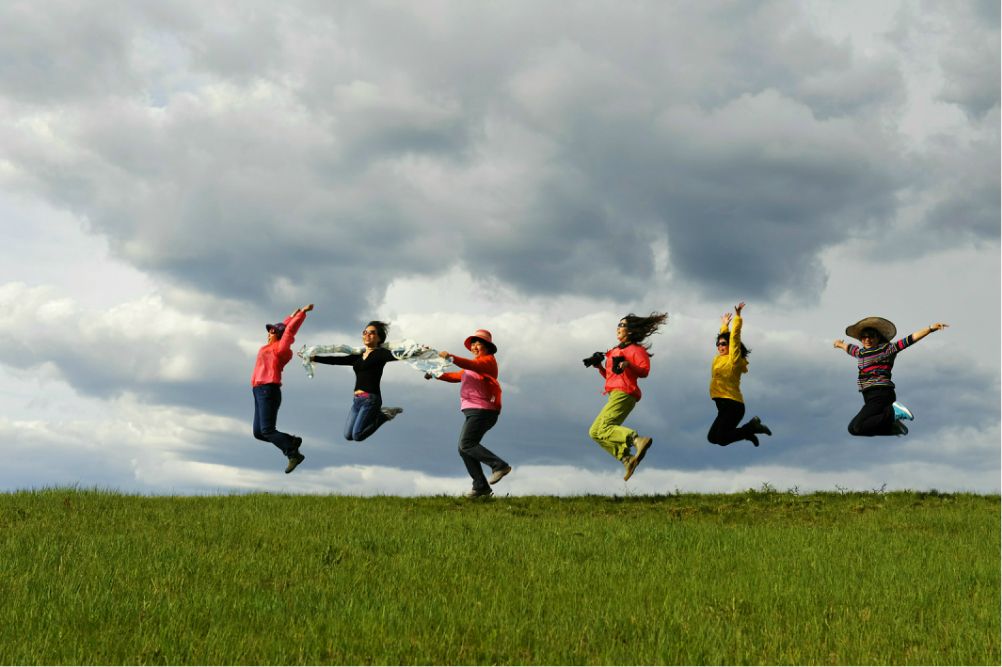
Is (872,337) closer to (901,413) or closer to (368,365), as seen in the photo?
(901,413)

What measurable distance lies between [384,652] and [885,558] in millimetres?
7188

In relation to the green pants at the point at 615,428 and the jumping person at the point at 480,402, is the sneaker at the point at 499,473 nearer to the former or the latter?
the jumping person at the point at 480,402

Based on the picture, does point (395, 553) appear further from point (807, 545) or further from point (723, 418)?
point (723, 418)

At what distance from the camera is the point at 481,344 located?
1662 centimetres

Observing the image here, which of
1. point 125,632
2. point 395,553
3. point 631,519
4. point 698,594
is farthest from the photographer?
point 631,519

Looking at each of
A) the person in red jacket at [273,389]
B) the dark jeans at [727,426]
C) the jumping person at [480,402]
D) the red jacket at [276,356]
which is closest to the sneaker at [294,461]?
the person in red jacket at [273,389]

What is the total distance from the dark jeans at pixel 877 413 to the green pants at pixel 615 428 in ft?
14.3

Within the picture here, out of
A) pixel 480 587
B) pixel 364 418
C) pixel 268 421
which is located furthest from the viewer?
pixel 268 421

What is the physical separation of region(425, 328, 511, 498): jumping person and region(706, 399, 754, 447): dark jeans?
426cm

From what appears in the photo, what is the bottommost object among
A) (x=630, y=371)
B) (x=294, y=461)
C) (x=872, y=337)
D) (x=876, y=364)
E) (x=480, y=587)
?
(x=480, y=587)

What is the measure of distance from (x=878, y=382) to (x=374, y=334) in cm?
941

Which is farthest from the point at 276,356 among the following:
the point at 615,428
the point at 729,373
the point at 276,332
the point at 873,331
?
the point at 873,331

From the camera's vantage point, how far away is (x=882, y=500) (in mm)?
17594

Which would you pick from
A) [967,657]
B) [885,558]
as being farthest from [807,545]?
[967,657]
